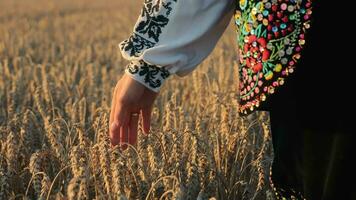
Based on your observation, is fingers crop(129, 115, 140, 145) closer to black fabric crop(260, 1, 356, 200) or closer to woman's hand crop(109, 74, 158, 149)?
woman's hand crop(109, 74, 158, 149)

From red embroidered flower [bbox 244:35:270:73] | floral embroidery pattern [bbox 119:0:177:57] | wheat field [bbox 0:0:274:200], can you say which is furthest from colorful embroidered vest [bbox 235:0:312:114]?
wheat field [bbox 0:0:274:200]

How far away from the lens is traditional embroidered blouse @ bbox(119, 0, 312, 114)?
117cm

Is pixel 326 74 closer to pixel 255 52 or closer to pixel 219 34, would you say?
pixel 255 52

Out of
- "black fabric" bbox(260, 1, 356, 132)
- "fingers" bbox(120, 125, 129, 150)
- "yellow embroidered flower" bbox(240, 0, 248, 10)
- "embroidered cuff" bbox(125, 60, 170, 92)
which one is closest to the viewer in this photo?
"black fabric" bbox(260, 1, 356, 132)

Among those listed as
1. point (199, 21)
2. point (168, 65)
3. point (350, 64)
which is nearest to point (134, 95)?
point (168, 65)

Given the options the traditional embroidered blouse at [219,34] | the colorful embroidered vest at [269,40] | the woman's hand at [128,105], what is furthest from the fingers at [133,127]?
the colorful embroidered vest at [269,40]

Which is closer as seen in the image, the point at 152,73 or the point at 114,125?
the point at 152,73

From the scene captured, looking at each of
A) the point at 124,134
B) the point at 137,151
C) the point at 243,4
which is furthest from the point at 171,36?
the point at 137,151

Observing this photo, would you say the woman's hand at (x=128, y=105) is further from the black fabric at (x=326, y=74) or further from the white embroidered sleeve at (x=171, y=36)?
the black fabric at (x=326, y=74)

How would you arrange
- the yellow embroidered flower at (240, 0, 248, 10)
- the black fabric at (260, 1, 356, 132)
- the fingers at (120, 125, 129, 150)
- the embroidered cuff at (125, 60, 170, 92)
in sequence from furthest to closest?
1. the fingers at (120, 125, 129, 150)
2. the embroidered cuff at (125, 60, 170, 92)
3. the yellow embroidered flower at (240, 0, 248, 10)
4. the black fabric at (260, 1, 356, 132)

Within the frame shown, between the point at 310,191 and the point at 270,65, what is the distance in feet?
0.82

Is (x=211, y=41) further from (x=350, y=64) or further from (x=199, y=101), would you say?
(x=199, y=101)

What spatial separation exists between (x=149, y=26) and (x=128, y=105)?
0.56 feet

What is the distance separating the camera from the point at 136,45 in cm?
134
